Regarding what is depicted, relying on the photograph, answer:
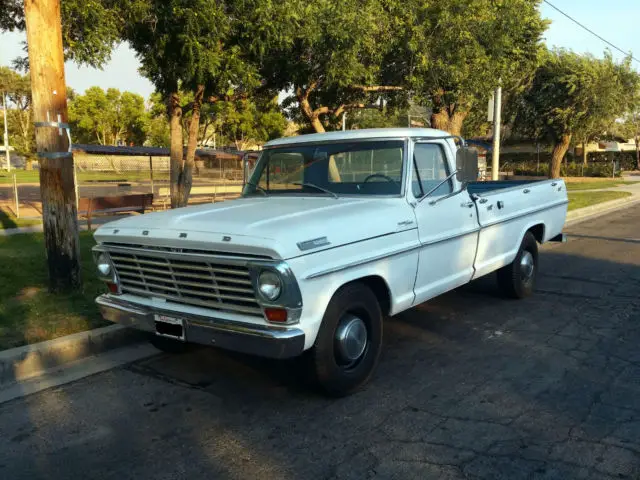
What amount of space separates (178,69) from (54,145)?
500cm

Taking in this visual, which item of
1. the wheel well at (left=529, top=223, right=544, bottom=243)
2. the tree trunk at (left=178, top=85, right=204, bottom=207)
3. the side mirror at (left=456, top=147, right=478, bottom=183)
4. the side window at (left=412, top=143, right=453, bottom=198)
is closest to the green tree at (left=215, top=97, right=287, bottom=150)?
the tree trunk at (left=178, top=85, right=204, bottom=207)

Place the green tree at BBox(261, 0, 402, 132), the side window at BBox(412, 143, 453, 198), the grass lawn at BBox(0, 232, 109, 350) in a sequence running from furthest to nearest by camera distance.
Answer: the green tree at BBox(261, 0, 402, 132)
the grass lawn at BBox(0, 232, 109, 350)
the side window at BBox(412, 143, 453, 198)

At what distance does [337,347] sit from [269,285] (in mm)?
783

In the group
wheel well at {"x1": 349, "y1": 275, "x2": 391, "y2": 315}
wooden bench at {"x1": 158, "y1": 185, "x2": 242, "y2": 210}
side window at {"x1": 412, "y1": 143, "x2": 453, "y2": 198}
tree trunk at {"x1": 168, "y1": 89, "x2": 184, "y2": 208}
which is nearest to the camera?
wheel well at {"x1": 349, "y1": 275, "x2": 391, "y2": 315}

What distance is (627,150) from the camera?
52781 mm

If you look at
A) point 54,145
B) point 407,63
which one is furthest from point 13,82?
point 54,145

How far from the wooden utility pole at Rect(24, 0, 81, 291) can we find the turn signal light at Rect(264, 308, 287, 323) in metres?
3.66

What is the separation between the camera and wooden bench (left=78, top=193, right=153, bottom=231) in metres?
13.1

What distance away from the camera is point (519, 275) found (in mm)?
6633

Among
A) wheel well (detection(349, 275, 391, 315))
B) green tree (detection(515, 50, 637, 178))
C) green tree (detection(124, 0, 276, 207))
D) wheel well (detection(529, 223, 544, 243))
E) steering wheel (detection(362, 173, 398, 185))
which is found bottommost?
wheel well (detection(349, 275, 391, 315))

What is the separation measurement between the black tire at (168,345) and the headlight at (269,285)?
5.60 feet

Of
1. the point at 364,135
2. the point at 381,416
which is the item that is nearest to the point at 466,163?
the point at 364,135

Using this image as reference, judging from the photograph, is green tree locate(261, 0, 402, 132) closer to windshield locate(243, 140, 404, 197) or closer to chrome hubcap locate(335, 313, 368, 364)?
windshield locate(243, 140, 404, 197)

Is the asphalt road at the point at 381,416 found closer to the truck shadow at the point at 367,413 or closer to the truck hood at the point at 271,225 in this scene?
the truck shadow at the point at 367,413
